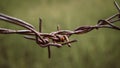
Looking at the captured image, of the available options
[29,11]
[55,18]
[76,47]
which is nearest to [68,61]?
[76,47]

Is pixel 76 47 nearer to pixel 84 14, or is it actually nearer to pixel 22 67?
pixel 84 14

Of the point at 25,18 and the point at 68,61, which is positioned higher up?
the point at 25,18

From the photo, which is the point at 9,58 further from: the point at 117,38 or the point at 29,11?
the point at 117,38

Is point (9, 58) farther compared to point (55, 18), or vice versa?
point (9, 58)

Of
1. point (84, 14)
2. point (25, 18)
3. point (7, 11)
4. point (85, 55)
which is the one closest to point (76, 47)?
point (85, 55)

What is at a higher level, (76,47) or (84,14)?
(84,14)

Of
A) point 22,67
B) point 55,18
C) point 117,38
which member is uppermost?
point 55,18
